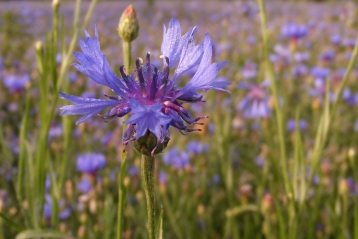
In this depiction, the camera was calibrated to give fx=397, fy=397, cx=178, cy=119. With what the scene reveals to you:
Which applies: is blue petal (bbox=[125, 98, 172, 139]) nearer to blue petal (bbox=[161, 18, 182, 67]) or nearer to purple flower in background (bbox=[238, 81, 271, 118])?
blue petal (bbox=[161, 18, 182, 67])

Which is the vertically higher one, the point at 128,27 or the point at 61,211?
the point at 128,27

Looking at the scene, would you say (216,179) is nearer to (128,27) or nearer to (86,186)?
(86,186)

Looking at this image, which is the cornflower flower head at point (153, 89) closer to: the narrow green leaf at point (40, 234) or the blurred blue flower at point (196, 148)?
the narrow green leaf at point (40, 234)

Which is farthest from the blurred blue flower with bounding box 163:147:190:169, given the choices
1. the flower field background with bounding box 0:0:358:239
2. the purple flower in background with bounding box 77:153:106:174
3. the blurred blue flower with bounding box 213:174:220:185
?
the purple flower in background with bounding box 77:153:106:174

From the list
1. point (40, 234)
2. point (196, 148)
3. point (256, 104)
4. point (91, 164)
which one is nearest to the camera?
point (40, 234)

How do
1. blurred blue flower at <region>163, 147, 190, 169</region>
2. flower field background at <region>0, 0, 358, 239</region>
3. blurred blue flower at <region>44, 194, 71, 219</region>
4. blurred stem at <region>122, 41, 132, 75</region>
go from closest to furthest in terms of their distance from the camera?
1. blurred stem at <region>122, 41, 132, 75</region>
2. flower field background at <region>0, 0, 358, 239</region>
3. blurred blue flower at <region>44, 194, 71, 219</region>
4. blurred blue flower at <region>163, 147, 190, 169</region>

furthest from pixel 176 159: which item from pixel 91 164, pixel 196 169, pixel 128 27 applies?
pixel 128 27

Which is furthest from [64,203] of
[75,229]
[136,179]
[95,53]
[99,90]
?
[99,90]

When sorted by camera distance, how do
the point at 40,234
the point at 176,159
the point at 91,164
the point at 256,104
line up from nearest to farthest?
the point at 40,234 → the point at 91,164 → the point at 176,159 → the point at 256,104
